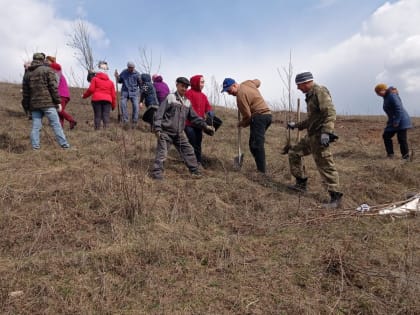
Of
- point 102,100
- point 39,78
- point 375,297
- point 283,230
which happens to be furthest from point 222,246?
point 102,100

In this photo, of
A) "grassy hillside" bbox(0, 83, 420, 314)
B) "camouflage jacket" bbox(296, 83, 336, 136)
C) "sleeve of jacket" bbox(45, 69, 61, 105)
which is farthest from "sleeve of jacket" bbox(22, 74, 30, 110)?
"camouflage jacket" bbox(296, 83, 336, 136)

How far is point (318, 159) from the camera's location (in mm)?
4574

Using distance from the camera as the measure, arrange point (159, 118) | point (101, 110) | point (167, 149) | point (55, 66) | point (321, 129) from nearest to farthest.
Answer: point (321, 129) → point (159, 118) → point (167, 149) → point (55, 66) → point (101, 110)

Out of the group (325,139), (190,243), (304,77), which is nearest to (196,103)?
(304,77)

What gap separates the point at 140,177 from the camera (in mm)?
4105

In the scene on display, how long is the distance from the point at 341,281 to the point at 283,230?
3.16 ft

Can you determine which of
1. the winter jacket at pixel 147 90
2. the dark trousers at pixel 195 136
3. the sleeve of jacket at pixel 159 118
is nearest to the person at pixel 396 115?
the dark trousers at pixel 195 136

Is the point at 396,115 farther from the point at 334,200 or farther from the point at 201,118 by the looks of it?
the point at 201,118

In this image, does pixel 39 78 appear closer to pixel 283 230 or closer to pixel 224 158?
pixel 224 158

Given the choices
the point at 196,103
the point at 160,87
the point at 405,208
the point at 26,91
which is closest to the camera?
the point at 405,208

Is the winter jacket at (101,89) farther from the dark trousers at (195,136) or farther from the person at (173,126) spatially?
the person at (173,126)

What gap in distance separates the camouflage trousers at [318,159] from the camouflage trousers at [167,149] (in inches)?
57.5

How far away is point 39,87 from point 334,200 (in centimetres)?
457

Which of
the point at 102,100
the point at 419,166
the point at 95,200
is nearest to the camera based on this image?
the point at 95,200
